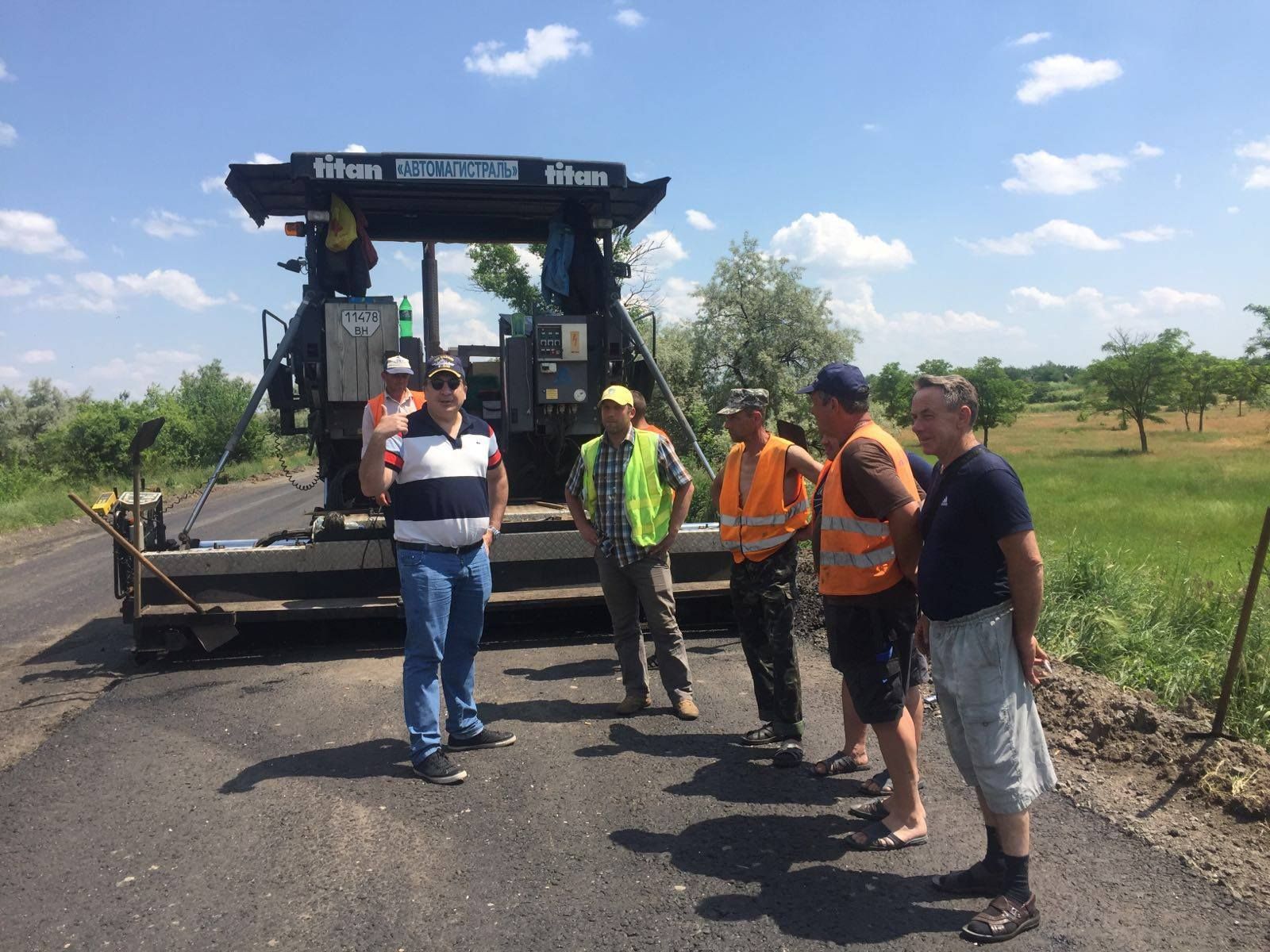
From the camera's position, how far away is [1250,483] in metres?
23.9

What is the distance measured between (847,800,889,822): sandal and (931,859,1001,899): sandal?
538 millimetres

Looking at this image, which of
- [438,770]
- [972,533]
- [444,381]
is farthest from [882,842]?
[444,381]

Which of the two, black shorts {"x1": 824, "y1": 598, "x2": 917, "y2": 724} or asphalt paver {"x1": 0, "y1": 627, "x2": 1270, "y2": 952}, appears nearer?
asphalt paver {"x1": 0, "y1": 627, "x2": 1270, "y2": 952}

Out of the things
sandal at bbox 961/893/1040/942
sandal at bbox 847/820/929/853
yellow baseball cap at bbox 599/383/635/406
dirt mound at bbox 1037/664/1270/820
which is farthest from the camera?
yellow baseball cap at bbox 599/383/635/406

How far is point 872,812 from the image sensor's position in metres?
3.60

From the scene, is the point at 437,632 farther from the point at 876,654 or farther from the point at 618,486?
the point at 876,654

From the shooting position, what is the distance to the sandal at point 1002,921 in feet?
8.90

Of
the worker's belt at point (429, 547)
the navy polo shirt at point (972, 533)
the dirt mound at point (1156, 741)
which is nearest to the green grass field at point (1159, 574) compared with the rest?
the dirt mound at point (1156, 741)

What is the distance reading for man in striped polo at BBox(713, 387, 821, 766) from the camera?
168 inches

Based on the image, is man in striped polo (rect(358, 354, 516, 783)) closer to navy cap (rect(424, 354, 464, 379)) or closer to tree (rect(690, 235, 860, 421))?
navy cap (rect(424, 354, 464, 379))

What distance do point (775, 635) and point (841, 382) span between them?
1361mm

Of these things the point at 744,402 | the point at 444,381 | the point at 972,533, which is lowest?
the point at 972,533

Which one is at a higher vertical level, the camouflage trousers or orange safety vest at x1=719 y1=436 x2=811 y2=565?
orange safety vest at x1=719 y1=436 x2=811 y2=565

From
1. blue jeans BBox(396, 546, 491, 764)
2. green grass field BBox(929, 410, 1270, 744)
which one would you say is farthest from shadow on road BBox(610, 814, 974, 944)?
green grass field BBox(929, 410, 1270, 744)
